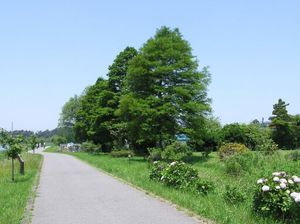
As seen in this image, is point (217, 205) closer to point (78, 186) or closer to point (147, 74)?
point (78, 186)

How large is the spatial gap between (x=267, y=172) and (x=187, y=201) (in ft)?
21.9

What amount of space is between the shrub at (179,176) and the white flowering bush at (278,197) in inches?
241

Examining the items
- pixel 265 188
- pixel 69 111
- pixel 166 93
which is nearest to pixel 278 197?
pixel 265 188

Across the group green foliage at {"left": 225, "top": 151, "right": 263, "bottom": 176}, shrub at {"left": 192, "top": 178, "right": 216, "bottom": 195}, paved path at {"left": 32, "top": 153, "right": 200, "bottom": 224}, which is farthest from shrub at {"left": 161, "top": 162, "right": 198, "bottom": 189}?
green foliage at {"left": 225, "top": 151, "right": 263, "bottom": 176}

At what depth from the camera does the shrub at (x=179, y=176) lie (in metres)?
16.5

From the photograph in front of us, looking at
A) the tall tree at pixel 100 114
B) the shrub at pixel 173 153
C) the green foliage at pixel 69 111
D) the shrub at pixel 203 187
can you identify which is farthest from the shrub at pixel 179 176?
the green foliage at pixel 69 111

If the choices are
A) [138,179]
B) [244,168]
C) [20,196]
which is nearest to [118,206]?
[20,196]

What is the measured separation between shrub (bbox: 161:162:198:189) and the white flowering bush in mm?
6127

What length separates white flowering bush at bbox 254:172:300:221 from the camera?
9.37 metres

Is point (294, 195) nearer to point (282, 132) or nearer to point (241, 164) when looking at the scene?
point (241, 164)

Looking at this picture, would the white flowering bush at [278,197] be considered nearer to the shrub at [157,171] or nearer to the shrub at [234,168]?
the shrub at [157,171]

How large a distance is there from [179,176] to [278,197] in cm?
757

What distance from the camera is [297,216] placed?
913cm

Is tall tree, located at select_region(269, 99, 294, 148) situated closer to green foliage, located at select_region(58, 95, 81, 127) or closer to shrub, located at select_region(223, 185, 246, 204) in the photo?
shrub, located at select_region(223, 185, 246, 204)
